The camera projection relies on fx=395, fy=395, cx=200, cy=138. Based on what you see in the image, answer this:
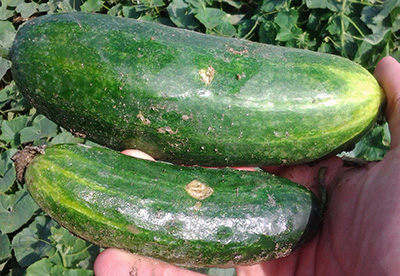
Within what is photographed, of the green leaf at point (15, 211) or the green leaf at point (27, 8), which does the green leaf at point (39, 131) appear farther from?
the green leaf at point (27, 8)

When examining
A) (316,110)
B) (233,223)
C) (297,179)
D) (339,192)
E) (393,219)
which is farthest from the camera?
(297,179)

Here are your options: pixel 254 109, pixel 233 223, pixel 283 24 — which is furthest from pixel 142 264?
pixel 283 24

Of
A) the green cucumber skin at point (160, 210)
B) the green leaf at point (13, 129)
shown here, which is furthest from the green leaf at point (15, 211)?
the green cucumber skin at point (160, 210)

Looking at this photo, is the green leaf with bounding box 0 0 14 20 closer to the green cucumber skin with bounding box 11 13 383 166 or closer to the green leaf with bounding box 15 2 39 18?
the green leaf with bounding box 15 2 39 18

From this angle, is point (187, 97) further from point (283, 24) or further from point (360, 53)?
point (360, 53)

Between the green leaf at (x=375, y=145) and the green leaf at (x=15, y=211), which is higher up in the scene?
the green leaf at (x=375, y=145)

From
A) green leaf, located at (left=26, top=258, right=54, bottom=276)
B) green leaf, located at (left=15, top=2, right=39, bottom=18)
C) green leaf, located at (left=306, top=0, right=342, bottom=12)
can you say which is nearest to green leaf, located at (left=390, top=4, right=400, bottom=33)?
green leaf, located at (left=306, top=0, right=342, bottom=12)
